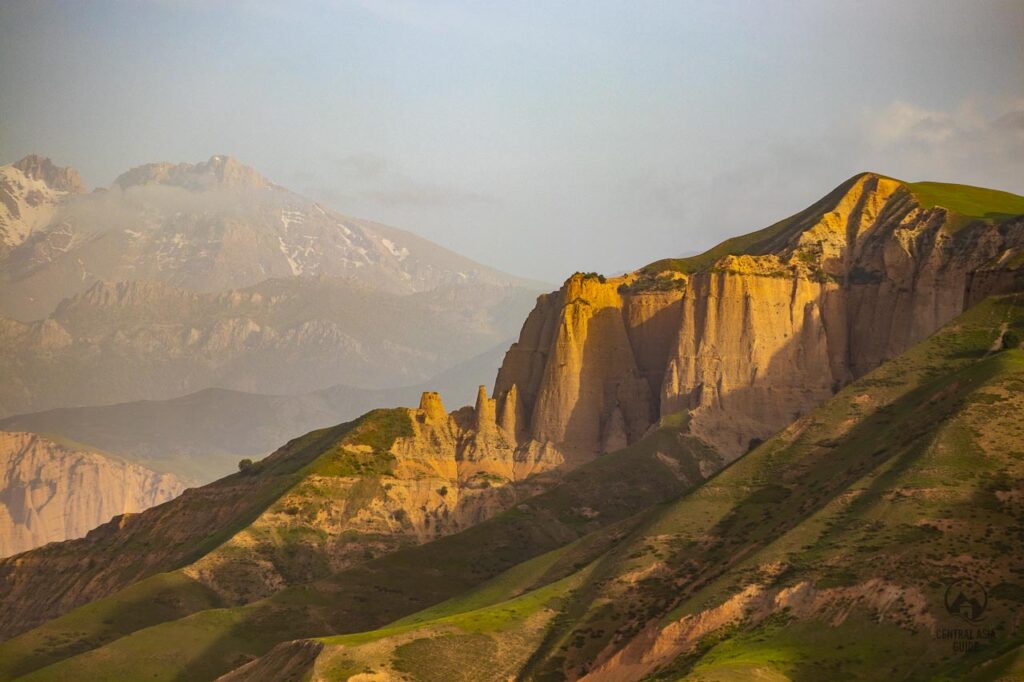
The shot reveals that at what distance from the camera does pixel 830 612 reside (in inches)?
4707

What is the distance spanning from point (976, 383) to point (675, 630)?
36.9 m

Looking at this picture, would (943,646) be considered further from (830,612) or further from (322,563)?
(322,563)

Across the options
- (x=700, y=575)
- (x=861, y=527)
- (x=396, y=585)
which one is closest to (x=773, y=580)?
(x=861, y=527)

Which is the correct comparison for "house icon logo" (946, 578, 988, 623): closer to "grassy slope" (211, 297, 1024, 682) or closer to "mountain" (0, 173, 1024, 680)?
"mountain" (0, 173, 1024, 680)

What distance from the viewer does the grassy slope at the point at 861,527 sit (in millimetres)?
113812

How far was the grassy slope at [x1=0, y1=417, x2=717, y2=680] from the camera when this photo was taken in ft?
511

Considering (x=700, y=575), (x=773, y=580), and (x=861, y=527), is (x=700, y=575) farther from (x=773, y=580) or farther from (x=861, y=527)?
(x=861, y=527)

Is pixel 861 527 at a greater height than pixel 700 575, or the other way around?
pixel 861 527

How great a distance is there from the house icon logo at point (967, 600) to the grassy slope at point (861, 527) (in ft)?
2.35

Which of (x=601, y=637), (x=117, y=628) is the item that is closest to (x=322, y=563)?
(x=117, y=628)

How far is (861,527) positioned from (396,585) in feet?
201

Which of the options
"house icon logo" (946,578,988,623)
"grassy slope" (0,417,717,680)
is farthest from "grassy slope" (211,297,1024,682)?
"grassy slope" (0,417,717,680)

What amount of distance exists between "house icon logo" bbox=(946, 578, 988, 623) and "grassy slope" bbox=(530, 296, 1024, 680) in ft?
2.35

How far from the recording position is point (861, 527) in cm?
12781
